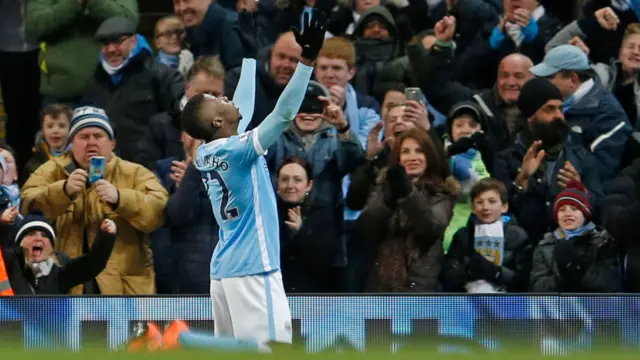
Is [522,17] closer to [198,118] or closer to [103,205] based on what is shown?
[103,205]

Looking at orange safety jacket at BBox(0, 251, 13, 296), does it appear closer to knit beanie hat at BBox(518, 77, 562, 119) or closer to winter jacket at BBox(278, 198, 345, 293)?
winter jacket at BBox(278, 198, 345, 293)

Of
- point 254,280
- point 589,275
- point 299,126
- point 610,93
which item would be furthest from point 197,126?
point 610,93

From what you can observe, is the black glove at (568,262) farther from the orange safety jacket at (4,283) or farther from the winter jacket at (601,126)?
the orange safety jacket at (4,283)

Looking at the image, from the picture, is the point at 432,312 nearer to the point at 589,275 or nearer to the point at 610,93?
the point at 589,275

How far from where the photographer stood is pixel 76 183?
993 centimetres

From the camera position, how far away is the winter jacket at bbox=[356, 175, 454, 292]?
980cm

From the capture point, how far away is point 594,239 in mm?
9898

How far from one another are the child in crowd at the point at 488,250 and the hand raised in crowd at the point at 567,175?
0.47 meters

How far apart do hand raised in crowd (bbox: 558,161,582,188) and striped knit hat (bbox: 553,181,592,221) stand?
0.16 metres

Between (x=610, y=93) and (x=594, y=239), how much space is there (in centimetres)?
152

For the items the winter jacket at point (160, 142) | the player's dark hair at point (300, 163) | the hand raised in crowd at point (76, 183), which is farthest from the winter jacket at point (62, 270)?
the player's dark hair at point (300, 163)

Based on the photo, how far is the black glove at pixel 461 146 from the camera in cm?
1041

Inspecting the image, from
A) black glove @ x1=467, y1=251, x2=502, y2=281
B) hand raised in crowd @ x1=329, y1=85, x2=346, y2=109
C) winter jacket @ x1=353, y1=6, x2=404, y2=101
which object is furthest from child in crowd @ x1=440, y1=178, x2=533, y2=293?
winter jacket @ x1=353, y1=6, x2=404, y2=101

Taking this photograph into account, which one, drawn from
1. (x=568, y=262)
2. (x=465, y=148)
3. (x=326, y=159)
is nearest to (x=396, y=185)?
(x=326, y=159)
